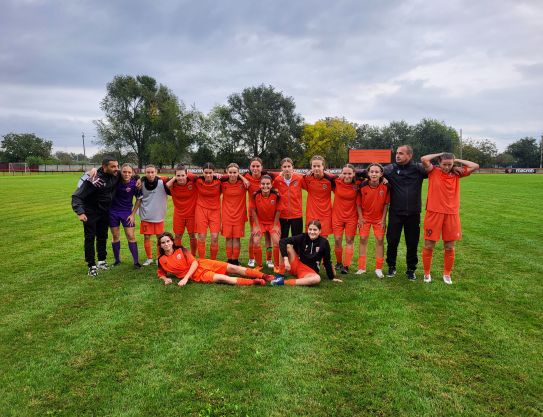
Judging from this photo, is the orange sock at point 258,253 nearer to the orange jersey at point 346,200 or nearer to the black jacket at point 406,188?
the orange jersey at point 346,200

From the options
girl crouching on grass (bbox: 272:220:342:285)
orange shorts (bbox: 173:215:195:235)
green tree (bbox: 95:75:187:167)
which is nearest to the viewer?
girl crouching on grass (bbox: 272:220:342:285)

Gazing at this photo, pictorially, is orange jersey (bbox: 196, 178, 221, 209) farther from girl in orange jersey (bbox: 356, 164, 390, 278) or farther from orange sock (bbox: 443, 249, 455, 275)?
orange sock (bbox: 443, 249, 455, 275)

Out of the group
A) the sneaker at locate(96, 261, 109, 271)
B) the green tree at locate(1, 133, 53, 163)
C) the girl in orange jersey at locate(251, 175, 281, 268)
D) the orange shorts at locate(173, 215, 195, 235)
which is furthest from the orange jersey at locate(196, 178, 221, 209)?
the green tree at locate(1, 133, 53, 163)

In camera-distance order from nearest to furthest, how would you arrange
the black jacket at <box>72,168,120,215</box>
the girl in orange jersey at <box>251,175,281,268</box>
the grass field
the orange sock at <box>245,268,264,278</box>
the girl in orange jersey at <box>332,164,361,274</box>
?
the grass field
the orange sock at <box>245,268,264,278</box>
the black jacket at <box>72,168,120,215</box>
the girl in orange jersey at <box>332,164,361,274</box>
the girl in orange jersey at <box>251,175,281,268</box>

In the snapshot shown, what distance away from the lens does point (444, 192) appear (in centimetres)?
609

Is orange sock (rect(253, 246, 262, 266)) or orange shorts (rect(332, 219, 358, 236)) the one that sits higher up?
orange shorts (rect(332, 219, 358, 236))

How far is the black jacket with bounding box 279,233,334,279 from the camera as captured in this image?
6.14 metres

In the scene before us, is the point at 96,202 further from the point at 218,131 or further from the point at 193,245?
the point at 218,131

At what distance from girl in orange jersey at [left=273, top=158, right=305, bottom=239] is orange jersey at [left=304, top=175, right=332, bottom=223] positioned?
0.17m

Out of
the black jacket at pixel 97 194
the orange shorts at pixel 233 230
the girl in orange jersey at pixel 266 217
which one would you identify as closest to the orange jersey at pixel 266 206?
the girl in orange jersey at pixel 266 217

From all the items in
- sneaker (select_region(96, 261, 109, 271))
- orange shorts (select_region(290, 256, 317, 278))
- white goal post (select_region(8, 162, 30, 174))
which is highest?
white goal post (select_region(8, 162, 30, 174))

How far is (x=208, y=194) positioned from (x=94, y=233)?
7.11ft

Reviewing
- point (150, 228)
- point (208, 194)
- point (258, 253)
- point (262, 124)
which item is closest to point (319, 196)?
point (258, 253)

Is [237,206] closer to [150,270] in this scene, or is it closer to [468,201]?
[150,270]
